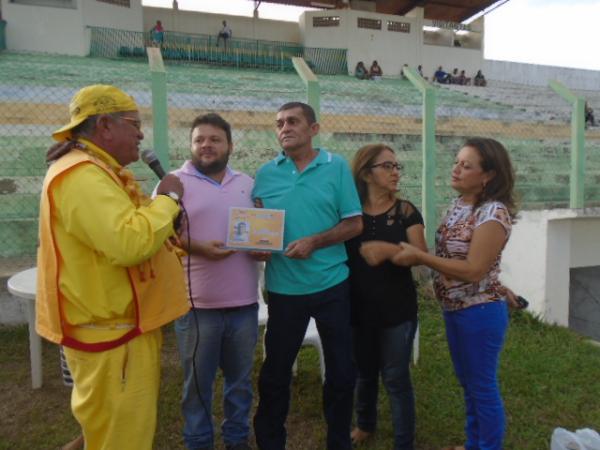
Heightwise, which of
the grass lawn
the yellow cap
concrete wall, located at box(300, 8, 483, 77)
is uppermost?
concrete wall, located at box(300, 8, 483, 77)

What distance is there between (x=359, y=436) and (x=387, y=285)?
1007 millimetres

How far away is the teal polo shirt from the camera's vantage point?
8.19 feet

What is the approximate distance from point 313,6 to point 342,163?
21.5 meters

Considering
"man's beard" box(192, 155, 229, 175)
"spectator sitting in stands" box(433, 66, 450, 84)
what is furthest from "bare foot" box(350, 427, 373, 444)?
"spectator sitting in stands" box(433, 66, 450, 84)

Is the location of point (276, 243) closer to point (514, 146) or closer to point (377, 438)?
point (377, 438)

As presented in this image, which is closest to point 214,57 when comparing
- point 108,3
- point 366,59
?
point 108,3

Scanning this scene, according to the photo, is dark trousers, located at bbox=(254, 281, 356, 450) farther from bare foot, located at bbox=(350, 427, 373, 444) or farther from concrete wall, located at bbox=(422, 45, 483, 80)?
concrete wall, located at bbox=(422, 45, 483, 80)

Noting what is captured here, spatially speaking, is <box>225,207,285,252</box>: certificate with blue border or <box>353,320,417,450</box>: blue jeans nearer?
<box>225,207,285,252</box>: certificate with blue border

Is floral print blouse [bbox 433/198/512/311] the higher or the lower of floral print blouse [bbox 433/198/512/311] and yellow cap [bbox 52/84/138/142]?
the lower

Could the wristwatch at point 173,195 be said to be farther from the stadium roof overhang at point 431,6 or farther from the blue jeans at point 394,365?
the stadium roof overhang at point 431,6

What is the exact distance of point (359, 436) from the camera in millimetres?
2973

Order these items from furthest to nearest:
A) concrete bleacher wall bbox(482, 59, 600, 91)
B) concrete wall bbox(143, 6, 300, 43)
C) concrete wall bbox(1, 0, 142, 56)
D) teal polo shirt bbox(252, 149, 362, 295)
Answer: concrete bleacher wall bbox(482, 59, 600, 91), concrete wall bbox(143, 6, 300, 43), concrete wall bbox(1, 0, 142, 56), teal polo shirt bbox(252, 149, 362, 295)

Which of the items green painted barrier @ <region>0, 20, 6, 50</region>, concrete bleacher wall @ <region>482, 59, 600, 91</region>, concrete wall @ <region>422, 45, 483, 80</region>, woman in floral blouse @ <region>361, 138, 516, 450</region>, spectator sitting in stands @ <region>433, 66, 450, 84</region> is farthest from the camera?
concrete bleacher wall @ <region>482, 59, 600, 91</region>

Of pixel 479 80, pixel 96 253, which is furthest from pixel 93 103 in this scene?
pixel 479 80
